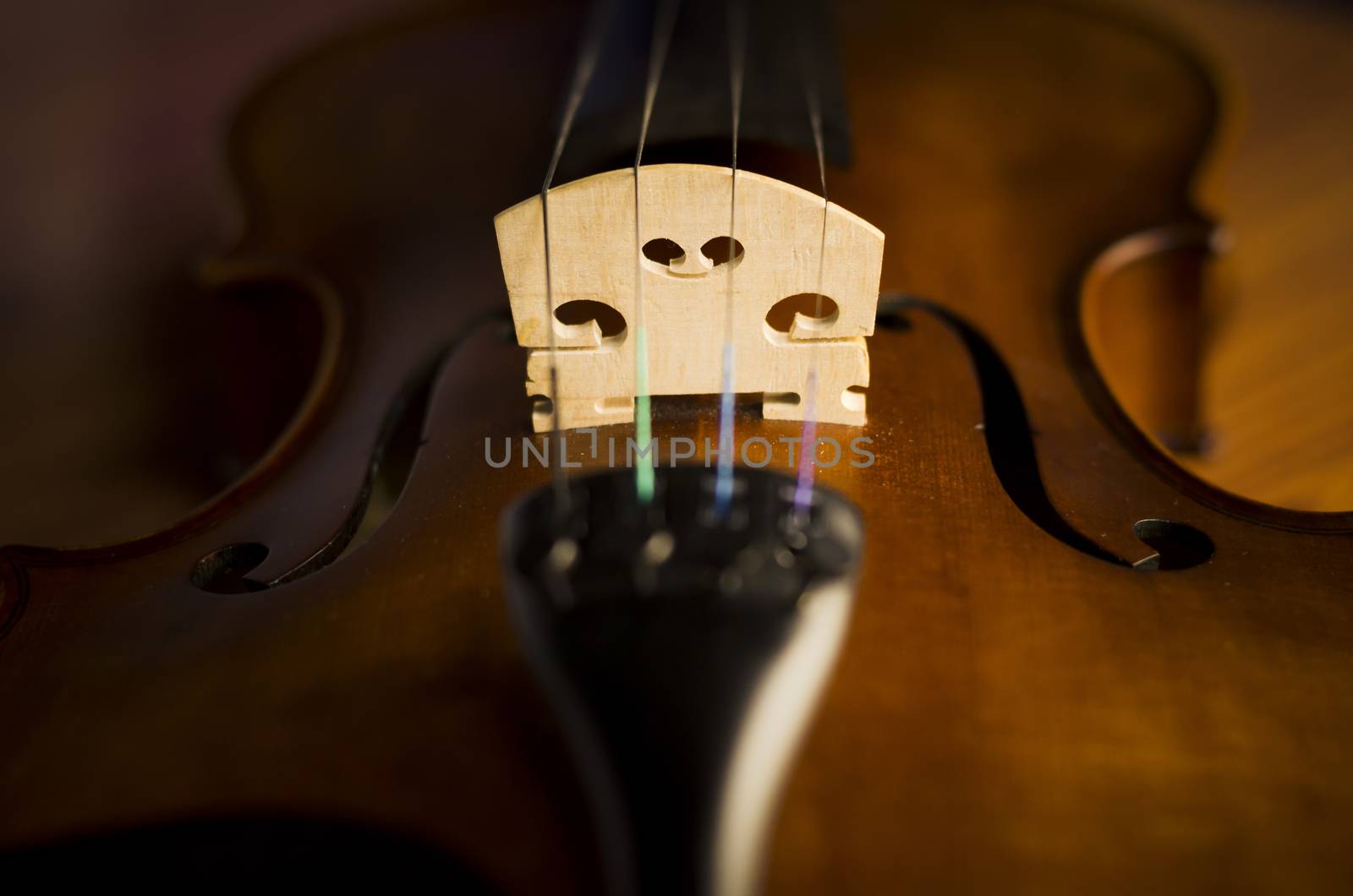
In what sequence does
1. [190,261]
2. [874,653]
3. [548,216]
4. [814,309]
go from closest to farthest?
[874,653]
[548,216]
[814,309]
[190,261]

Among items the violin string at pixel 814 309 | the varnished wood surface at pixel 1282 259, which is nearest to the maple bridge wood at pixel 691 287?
the violin string at pixel 814 309

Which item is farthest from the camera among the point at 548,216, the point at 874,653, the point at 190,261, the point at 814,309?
the point at 190,261

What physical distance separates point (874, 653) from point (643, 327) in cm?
27

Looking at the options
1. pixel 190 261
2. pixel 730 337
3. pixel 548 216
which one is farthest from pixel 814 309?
pixel 190 261

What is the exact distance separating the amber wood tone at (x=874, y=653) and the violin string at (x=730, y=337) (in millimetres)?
24

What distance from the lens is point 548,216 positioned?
0.68 m

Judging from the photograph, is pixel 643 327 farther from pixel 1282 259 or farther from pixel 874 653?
pixel 1282 259

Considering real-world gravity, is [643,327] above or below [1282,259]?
above

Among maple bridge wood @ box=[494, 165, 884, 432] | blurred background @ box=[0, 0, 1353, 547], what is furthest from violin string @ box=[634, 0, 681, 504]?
blurred background @ box=[0, 0, 1353, 547]

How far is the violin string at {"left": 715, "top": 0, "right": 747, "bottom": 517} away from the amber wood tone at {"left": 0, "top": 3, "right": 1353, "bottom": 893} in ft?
0.08

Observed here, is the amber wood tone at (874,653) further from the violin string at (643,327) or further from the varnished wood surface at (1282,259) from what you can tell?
the varnished wood surface at (1282,259)

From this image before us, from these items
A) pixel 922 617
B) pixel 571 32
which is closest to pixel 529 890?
pixel 922 617

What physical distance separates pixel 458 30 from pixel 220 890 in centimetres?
122

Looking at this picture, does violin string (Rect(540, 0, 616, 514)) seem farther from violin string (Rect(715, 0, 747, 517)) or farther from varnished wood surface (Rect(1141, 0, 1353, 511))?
varnished wood surface (Rect(1141, 0, 1353, 511))
